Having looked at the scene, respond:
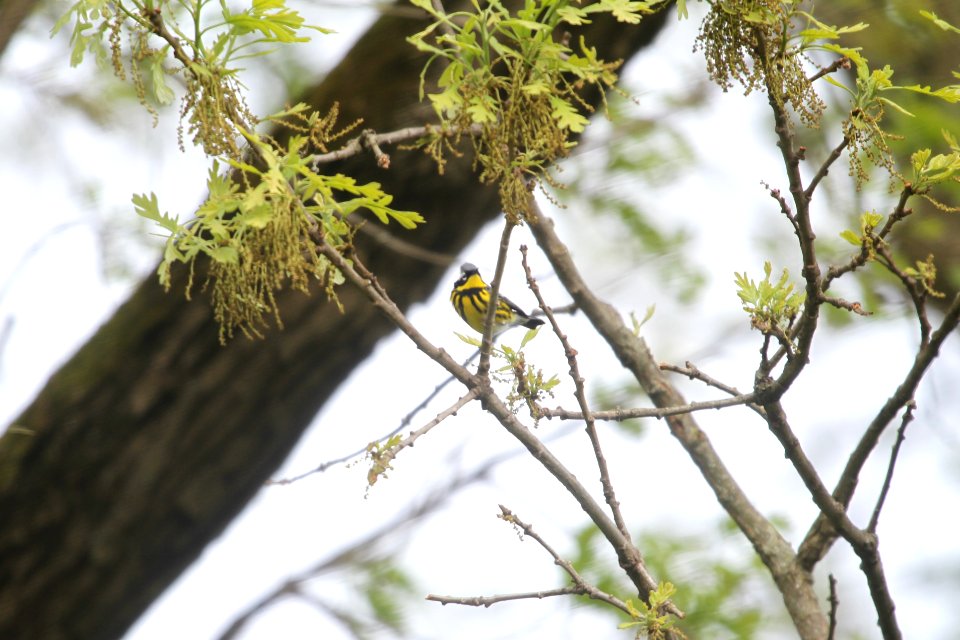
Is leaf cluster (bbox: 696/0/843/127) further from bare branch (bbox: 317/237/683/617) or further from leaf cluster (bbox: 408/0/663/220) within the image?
bare branch (bbox: 317/237/683/617)

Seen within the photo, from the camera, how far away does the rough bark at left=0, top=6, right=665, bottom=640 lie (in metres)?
3.68

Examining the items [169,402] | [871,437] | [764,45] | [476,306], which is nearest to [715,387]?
[871,437]

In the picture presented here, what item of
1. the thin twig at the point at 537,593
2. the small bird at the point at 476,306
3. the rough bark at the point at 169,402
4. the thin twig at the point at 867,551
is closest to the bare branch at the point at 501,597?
the thin twig at the point at 537,593

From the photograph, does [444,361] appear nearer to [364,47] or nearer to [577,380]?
[577,380]

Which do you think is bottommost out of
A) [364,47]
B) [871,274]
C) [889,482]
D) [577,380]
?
[577,380]

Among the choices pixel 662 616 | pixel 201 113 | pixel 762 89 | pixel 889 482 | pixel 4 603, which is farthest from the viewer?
pixel 4 603

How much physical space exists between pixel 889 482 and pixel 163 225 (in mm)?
1532

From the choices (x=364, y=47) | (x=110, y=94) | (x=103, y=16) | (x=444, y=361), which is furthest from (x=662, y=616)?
(x=110, y=94)

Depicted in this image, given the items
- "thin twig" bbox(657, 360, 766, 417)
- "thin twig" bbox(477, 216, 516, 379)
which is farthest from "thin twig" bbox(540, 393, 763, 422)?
"thin twig" bbox(477, 216, 516, 379)

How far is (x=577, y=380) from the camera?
6.82ft

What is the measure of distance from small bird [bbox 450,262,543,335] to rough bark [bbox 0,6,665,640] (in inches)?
47.5

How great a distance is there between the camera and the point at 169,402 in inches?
146

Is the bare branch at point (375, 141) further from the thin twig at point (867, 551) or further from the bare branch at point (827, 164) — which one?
the thin twig at point (867, 551)

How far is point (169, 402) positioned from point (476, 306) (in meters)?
1.90
